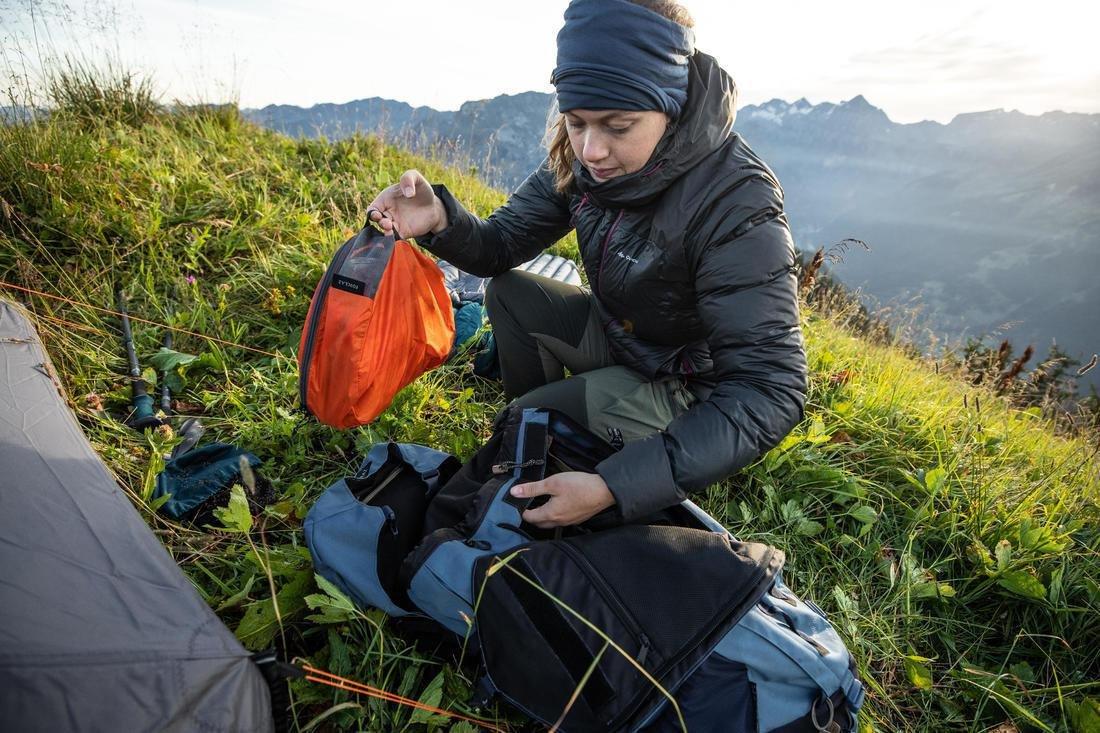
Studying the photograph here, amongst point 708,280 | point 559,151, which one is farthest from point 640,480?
point 559,151

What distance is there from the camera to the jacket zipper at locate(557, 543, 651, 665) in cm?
150

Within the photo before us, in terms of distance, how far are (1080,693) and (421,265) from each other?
10.6 ft

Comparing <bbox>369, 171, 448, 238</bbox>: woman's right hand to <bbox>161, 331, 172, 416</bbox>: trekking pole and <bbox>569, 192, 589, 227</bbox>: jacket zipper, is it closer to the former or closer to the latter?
<bbox>569, 192, 589, 227</bbox>: jacket zipper

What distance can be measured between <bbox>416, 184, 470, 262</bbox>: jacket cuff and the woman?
19 centimetres

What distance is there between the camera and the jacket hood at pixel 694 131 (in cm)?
186

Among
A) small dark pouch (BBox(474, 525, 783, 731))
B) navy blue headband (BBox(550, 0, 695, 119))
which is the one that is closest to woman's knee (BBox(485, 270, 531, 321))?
navy blue headband (BBox(550, 0, 695, 119))

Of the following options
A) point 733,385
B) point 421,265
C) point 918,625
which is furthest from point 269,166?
point 918,625

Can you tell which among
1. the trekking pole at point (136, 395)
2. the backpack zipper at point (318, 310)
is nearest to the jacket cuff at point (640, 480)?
the backpack zipper at point (318, 310)

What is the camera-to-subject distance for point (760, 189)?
184cm

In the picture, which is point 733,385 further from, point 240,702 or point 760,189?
point 240,702

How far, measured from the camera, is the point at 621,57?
5.68ft

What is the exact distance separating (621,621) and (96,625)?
1223mm

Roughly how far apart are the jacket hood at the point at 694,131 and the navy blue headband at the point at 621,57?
2.9 inches

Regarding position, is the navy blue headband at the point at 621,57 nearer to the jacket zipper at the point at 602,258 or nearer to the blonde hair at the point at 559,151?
the blonde hair at the point at 559,151
